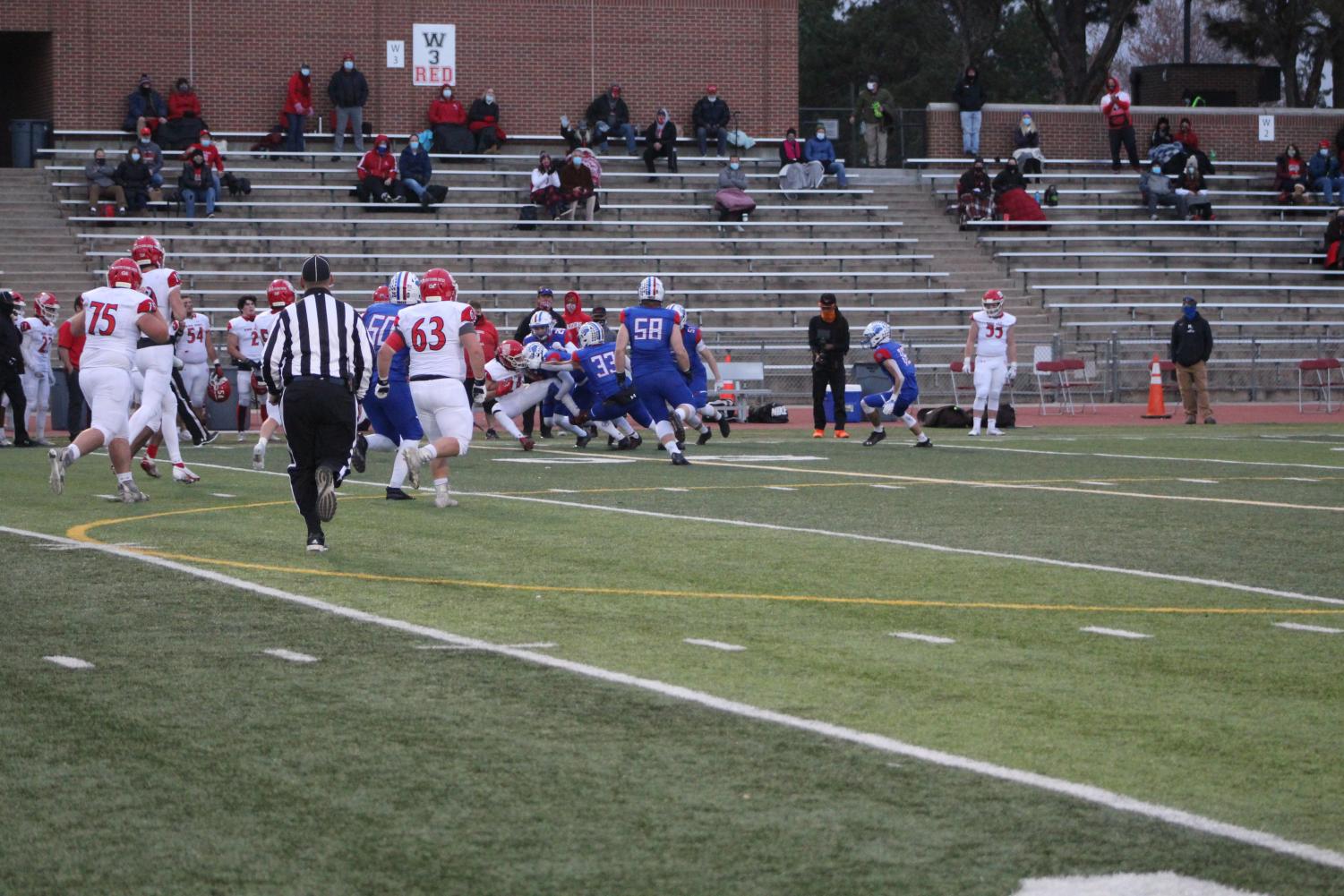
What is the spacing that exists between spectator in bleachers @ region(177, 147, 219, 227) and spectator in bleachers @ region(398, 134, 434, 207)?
129 inches

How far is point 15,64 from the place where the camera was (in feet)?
125

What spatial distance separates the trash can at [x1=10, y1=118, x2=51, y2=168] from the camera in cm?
3497

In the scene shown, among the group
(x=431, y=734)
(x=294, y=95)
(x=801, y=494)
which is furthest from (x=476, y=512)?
(x=294, y=95)

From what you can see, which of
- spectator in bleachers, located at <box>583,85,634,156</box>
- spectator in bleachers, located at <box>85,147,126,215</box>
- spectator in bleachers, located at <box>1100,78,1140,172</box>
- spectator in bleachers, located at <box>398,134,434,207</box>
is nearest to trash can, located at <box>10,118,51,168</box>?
spectator in bleachers, located at <box>85,147,126,215</box>

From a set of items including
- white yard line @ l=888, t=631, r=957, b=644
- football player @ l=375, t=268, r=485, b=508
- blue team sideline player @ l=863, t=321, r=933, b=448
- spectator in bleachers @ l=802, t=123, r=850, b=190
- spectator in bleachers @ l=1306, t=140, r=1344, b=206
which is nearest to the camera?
white yard line @ l=888, t=631, r=957, b=644

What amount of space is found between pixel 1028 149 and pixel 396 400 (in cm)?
2679

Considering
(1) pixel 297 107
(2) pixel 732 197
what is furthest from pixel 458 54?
(2) pixel 732 197

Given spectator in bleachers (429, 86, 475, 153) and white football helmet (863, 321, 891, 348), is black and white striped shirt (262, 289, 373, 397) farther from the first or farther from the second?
spectator in bleachers (429, 86, 475, 153)

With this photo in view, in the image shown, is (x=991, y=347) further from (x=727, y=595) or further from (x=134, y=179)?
(x=134, y=179)

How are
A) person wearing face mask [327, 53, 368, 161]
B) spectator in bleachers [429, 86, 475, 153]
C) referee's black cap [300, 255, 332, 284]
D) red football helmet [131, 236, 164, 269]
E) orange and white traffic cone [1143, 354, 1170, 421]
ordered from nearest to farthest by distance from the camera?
1. referee's black cap [300, 255, 332, 284]
2. red football helmet [131, 236, 164, 269]
3. orange and white traffic cone [1143, 354, 1170, 421]
4. person wearing face mask [327, 53, 368, 161]
5. spectator in bleachers [429, 86, 475, 153]

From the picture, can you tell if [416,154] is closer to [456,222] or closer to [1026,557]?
Answer: [456,222]

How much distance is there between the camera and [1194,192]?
38.4m

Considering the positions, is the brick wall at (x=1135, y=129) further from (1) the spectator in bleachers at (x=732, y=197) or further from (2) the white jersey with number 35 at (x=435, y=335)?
(2) the white jersey with number 35 at (x=435, y=335)

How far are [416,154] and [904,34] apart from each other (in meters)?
27.8
